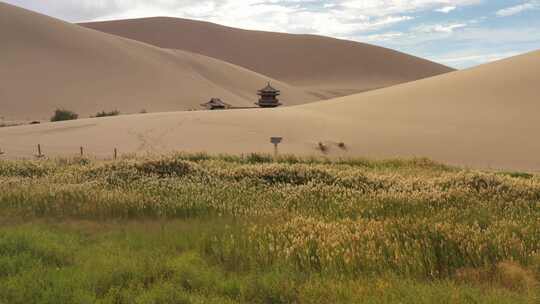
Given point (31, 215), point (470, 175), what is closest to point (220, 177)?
point (31, 215)

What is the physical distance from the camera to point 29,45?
3125 inches

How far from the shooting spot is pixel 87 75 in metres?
75.1

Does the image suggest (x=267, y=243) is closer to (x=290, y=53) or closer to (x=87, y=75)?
(x=87, y=75)

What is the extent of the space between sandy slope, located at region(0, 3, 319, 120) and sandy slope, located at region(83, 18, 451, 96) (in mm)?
62982

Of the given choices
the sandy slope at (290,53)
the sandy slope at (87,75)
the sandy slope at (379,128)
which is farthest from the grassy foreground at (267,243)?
the sandy slope at (290,53)

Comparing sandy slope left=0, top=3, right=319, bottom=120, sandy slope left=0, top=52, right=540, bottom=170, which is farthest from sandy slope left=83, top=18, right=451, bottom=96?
sandy slope left=0, top=52, right=540, bottom=170

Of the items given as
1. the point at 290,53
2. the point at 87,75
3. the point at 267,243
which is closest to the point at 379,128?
the point at 267,243

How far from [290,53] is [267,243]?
177m

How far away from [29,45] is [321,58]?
363ft

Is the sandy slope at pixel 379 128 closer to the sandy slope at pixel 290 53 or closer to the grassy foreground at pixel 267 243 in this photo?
the grassy foreground at pixel 267 243

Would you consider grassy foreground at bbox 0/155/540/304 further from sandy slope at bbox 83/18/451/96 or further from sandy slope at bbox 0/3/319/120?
sandy slope at bbox 83/18/451/96

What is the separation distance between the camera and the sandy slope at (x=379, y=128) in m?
25.0

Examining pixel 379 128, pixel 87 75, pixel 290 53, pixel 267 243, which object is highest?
pixel 290 53

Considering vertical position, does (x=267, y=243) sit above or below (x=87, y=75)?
below
